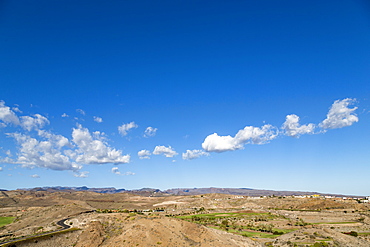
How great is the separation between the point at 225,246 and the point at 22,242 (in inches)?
1283

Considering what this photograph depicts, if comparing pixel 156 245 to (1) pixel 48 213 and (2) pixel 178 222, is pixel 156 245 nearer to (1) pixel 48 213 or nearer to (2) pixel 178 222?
(2) pixel 178 222

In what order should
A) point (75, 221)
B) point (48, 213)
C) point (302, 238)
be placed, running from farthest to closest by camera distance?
point (48, 213)
point (75, 221)
point (302, 238)

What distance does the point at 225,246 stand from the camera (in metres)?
41.3

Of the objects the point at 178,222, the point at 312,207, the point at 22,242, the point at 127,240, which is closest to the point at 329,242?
the point at 178,222

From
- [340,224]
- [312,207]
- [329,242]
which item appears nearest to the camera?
[329,242]

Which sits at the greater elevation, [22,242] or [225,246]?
[22,242]

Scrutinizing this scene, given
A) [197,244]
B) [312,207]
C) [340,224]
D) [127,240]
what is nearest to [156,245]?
[127,240]

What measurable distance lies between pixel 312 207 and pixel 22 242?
113797mm

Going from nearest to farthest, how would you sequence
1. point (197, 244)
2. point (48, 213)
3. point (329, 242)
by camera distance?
1. point (197, 244)
2. point (329, 242)
3. point (48, 213)

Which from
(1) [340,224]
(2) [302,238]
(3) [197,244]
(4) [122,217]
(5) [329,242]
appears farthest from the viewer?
(1) [340,224]

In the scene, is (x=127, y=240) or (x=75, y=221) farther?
(x=75, y=221)

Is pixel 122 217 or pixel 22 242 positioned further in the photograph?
pixel 122 217

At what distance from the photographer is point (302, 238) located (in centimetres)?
4738

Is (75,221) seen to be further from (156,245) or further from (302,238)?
(302,238)
